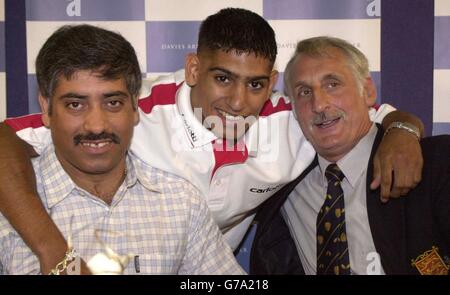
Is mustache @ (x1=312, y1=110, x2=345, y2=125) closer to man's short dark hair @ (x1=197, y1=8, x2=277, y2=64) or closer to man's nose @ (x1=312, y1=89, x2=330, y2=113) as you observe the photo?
man's nose @ (x1=312, y1=89, x2=330, y2=113)

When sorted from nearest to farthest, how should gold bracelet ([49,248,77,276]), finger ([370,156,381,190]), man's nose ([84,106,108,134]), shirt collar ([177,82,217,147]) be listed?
gold bracelet ([49,248,77,276])
man's nose ([84,106,108,134])
finger ([370,156,381,190])
shirt collar ([177,82,217,147])

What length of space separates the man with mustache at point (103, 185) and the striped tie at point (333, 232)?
1.09 feet

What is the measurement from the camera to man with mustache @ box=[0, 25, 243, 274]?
135 centimetres

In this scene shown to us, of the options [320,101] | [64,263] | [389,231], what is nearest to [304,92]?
[320,101]

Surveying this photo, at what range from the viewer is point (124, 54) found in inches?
55.2

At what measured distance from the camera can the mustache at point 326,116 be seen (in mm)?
Answer: 1716

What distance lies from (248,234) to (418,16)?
1282 millimetres

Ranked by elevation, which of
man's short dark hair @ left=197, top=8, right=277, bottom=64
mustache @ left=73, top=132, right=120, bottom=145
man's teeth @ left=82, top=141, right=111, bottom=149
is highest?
man's short dark hair @ left=197, top=8, right=277, bottom=64

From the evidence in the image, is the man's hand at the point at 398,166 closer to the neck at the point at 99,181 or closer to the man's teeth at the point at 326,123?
the man's teeth at the point at 326,123

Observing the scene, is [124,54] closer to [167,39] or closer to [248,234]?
[167,39]

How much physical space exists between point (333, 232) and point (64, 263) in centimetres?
87

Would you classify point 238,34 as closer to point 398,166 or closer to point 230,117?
point 230,117

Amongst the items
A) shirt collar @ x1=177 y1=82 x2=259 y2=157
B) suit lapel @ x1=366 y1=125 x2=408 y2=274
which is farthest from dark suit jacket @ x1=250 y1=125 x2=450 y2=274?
shirt collar @ x1=177 y1=82 x2=259 y2=157
